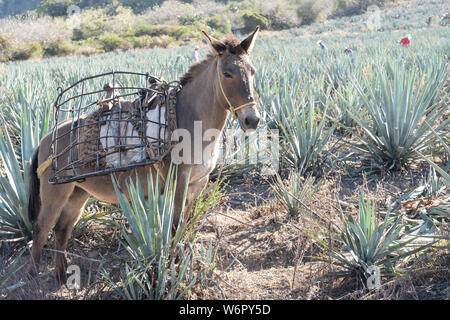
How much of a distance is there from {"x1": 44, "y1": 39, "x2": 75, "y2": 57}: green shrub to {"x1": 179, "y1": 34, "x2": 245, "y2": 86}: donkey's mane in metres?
34.5

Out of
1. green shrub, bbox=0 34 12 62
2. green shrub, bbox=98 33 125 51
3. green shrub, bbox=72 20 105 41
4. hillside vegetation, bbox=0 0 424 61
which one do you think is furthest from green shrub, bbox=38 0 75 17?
green shrub, bbox=0 34 12 62

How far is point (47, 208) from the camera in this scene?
3441 mm

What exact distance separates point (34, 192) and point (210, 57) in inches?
75.3

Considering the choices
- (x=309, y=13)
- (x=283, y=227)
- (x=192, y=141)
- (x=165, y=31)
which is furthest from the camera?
(x=309, y=13)

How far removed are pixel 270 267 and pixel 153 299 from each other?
1364 millimetres

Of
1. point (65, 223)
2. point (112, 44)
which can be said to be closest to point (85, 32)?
point (112, 44)

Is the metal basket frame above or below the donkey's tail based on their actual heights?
above

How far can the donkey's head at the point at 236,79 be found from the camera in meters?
2.92

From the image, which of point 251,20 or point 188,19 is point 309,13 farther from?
point 188,19

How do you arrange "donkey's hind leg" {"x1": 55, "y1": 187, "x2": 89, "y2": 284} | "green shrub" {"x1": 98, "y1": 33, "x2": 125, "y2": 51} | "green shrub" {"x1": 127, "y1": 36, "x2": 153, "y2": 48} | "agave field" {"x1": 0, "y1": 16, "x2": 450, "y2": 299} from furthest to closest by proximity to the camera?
"green shrub" {"x1": 98, "y1": 33, "x2": 125, "y2": 51} < "green shrub" {"x1": 127, "y1": 36, "x2": 153, "y2": 48} < "donkey's hind leg" {"x1": 55, "y1": 187, "x2": 89, "y2": 284} < "agave field" {"x1": 0, "y1": 16, "x2": 450, "y2": 299}

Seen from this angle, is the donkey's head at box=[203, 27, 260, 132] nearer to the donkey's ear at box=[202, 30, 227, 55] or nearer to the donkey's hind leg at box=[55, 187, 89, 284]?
the donkey's ear at box=[202, 30, 227, 55]

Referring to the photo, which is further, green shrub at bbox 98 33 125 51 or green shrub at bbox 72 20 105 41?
green shrub at bbox 72 20 105 41

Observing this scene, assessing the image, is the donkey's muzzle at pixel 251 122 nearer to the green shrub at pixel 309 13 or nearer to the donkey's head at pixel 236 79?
the donkey's head at pixel 236 79

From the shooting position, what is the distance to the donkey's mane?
316cm
